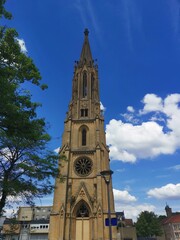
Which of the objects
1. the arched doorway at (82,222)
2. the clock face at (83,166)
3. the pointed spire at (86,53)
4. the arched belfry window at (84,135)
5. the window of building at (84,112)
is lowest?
the arched doorway at (82,222)

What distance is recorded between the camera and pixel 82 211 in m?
33.4

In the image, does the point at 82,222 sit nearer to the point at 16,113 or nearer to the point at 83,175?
the point at 83,175

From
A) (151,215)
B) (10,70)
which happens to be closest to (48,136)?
(10,70)

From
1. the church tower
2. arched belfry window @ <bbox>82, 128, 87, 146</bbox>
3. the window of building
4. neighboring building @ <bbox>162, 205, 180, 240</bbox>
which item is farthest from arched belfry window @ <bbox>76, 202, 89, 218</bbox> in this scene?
neighboring building @ <bbox>162, 205, 180, 240</bbox>

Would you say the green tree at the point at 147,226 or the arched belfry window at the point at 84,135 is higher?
the arched belfry window at the point at 84,135

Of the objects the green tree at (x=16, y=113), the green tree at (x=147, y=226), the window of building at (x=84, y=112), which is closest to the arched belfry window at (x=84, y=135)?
the window of building at (x=84, y=112)

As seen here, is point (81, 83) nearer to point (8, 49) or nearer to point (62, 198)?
point (62, 198)

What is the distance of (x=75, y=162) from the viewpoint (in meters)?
36.5

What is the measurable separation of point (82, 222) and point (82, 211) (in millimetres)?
1704

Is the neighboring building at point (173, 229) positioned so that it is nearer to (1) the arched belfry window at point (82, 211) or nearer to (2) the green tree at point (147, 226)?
(2) the green tree at point (147, 226)

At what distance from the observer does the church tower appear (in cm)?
3067

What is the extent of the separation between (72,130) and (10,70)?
32285 millimetres

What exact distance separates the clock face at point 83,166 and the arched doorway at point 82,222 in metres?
4.83

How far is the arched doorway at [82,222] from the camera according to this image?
103 ft
